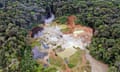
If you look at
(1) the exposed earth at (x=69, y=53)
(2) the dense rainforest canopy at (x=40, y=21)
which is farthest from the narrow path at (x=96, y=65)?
(2) the dense rainforest canopy at (x=40, y=21)

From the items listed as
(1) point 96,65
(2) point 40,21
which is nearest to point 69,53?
(1) point 96,65

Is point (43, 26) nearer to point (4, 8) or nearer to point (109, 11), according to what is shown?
point (4, 8)

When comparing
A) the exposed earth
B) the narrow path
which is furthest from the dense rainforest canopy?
the exposed earth

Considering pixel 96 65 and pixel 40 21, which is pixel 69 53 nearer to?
pixel 96 65

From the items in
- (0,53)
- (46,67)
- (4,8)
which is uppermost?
(4,8)

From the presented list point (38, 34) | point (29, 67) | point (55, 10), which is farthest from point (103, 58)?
point (55, 10)

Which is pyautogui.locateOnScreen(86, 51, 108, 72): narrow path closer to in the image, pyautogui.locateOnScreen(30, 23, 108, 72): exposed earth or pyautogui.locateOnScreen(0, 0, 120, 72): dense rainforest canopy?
pyautogui.locateOnScreen(30, 23, 108, 72): exposed earth

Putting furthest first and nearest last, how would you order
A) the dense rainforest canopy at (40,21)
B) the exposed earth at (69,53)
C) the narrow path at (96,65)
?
the exposed earth at (69,53), the narrow path at (96,65), the dense rainforest canopy at (40,21)

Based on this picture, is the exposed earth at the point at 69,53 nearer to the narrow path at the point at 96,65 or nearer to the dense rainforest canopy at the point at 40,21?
the narrow path at the point at 96,65
